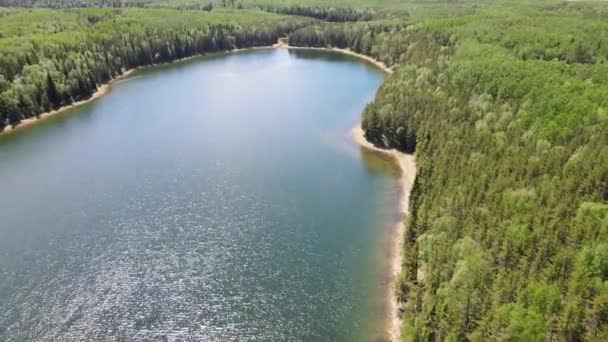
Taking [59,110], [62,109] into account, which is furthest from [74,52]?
[59,110]

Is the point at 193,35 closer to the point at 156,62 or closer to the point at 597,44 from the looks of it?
the point at 156,62

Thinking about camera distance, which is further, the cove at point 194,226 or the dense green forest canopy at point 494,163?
the cove at point 194,226

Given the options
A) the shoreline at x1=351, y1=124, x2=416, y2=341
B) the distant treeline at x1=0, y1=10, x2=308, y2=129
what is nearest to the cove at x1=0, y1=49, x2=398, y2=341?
the shoreline at x1=351, y1=124, x2=416, y2=341

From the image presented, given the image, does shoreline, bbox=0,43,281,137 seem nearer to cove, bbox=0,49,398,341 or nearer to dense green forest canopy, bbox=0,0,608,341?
dense green forest canopy, bbox=0,0,608,341

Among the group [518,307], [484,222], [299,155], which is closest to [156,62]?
[299,155]

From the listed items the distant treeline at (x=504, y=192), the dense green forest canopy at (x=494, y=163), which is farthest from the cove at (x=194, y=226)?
the distant treeline at (x=504, y=192)

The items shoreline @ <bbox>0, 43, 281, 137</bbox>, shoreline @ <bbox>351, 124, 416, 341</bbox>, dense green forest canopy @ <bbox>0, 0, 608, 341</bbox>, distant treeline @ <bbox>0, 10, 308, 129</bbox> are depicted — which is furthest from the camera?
distant treeline @ <bbox>0, 10, 308, 129</bbox>

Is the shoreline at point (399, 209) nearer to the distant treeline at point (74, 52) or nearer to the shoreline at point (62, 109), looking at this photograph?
the shoreline at point (62, 109)
